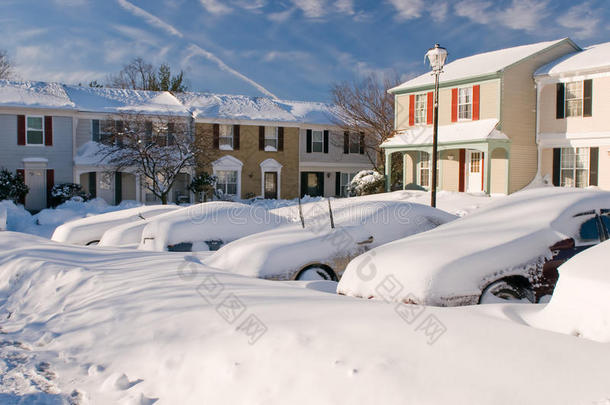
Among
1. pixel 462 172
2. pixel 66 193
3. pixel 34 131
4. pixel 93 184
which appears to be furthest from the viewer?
pixel 93 184

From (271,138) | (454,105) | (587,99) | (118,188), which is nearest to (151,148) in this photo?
(118,188)

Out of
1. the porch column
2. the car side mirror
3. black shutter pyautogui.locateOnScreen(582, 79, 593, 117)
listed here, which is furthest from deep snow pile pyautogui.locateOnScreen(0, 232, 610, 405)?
the porch column

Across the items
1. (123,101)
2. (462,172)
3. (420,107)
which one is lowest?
(462,172)

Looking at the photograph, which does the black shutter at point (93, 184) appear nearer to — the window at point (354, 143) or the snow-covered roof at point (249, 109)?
the snow-covered roof at point (249, 109)

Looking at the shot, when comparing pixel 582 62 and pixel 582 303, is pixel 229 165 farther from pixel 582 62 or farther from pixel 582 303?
pixel 582 303

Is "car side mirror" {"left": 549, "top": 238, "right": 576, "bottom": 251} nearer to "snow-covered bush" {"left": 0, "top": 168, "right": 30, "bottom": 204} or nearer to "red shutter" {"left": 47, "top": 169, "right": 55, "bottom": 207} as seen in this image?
"snow-covered bush" {"left": 0, "top": 168, "right": 30, "bottom": 204}

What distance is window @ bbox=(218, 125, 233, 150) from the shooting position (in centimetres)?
3056

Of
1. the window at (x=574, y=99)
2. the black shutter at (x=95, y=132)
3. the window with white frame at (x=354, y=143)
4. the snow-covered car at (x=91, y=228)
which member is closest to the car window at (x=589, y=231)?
the snow-covered car at (x=91, y=228)

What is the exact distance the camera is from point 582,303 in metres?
3.81

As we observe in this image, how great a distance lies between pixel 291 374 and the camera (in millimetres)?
3572

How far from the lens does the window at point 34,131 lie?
86.1 ft

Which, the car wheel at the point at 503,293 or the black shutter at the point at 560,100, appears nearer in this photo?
the car wheel at the point at 503,293

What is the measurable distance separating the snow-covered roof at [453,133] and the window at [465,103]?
1.12ft

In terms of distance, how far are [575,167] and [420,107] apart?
7468 millimetres
